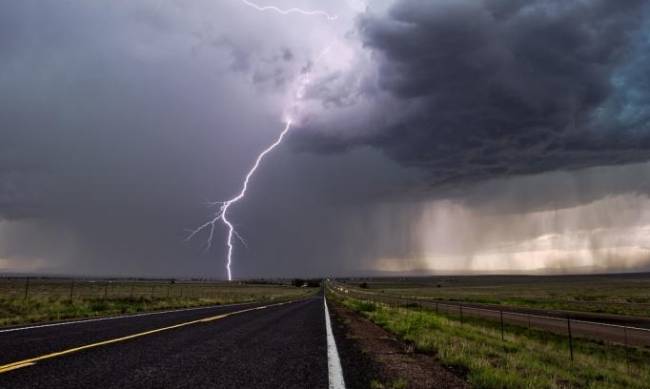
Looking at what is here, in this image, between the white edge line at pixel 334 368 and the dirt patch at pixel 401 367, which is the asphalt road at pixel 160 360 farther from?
the dirt patch at pixel 401 367

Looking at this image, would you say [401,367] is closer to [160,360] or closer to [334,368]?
[334,368]

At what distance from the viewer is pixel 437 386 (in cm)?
607

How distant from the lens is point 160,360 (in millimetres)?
6855

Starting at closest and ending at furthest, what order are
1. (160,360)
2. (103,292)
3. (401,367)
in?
(160,360)
(401,367)
(103,292)

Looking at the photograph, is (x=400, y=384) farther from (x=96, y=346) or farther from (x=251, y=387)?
(x=96, y=346)

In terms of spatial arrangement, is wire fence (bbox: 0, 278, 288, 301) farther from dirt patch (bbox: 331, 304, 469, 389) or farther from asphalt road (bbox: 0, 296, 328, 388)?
dirt patch (bbox: 331, 304, 469, 389)

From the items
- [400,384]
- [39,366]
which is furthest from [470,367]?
[39,366]

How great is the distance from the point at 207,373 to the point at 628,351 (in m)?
23.2

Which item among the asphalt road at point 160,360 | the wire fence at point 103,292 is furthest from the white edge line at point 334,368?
the wire fence at point 103,292

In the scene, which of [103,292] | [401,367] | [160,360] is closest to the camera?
[160,360]

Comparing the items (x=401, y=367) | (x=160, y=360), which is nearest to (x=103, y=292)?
(x=160, y=360)

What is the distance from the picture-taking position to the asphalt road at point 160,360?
5352 millimetres

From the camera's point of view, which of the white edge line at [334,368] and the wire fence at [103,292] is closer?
the white edge line at [334,368]

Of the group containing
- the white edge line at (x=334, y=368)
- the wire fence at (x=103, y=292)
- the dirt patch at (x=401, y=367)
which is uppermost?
the white edge line at (x=334, y=368)
